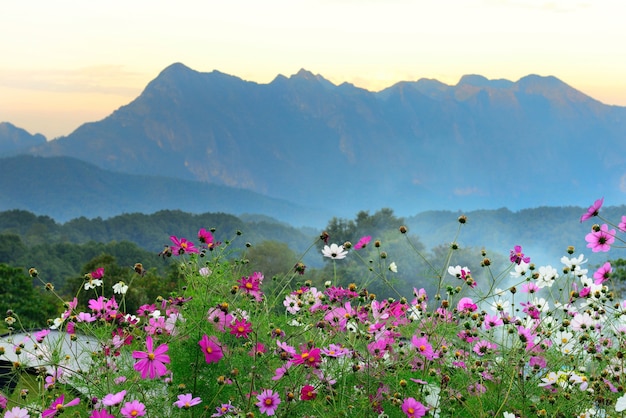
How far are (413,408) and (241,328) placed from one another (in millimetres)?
826

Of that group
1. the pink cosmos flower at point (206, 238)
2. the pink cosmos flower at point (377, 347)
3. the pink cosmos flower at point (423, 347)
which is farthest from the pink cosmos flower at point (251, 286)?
the pink cosmos flower at point (423, 347)

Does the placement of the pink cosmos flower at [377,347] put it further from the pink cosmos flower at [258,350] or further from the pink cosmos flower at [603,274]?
the pink cosmos flower at [603,274]

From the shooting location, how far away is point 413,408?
2855mm

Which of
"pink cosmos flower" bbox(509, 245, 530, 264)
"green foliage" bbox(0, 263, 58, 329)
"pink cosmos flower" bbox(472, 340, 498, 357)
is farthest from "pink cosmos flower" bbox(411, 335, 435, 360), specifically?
"green foliage" bbox(0, 263, 58, 329)

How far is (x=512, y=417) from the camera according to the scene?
2.79 m

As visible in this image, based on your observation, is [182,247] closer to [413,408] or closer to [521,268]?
[413,408]

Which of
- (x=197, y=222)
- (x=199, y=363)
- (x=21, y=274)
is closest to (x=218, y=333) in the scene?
(x=199, y=363)

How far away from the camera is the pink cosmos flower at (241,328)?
3143 millimetres

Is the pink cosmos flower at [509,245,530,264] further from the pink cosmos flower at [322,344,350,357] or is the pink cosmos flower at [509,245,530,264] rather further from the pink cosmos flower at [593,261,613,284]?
the pink cosmos flower at [322,344,350,357]

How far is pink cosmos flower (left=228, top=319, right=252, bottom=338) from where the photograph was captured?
3143 mm

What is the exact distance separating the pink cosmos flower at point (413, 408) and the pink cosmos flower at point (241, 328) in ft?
2.52

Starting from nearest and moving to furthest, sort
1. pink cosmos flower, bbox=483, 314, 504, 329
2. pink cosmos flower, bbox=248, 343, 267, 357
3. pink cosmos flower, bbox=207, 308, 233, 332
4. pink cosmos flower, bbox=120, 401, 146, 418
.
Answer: pink cosmos flower, bbox=120, 401, 146, 418
pink cosmos flower, bbox=248, 343, 267, 357
pink cosmos flower, bbox=207, 308, 233, 332
pink cosmos flower, bbox=483, 314, 504, 329

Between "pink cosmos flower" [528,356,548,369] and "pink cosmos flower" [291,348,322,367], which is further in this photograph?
"pink cosmos flower" [528,356,548,369]

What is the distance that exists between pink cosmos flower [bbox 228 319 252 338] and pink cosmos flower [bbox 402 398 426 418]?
767 mm
